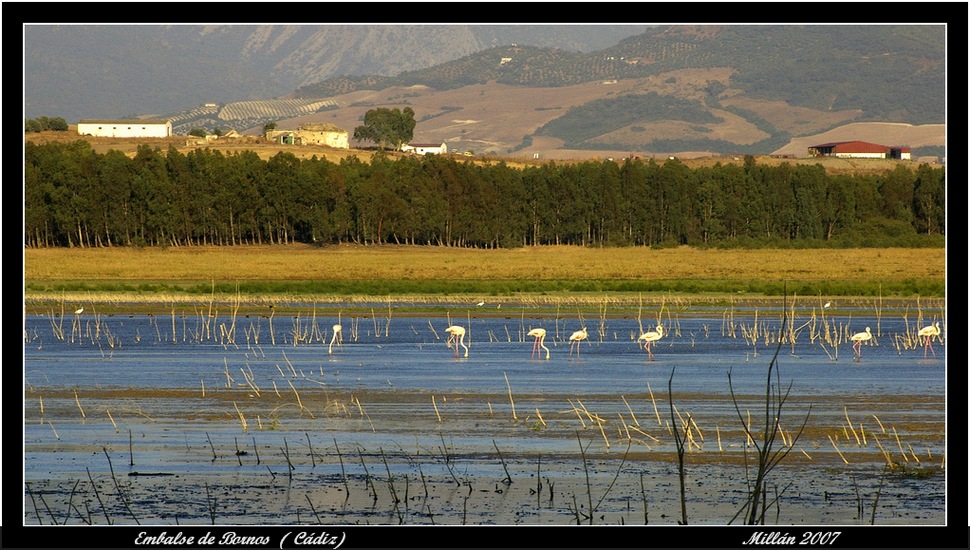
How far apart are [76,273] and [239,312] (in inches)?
1117

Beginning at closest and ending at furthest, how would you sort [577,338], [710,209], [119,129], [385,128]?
[577,338]
[710,209]
[119,129]
[385,128]

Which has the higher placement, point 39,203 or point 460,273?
point 39,203

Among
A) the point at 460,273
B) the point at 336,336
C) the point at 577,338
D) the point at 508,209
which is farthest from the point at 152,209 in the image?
→ the point at 577,338

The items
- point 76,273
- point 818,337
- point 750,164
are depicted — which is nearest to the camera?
point 818,337

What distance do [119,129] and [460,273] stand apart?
11781 centimetres

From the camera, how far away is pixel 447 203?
4611 inches

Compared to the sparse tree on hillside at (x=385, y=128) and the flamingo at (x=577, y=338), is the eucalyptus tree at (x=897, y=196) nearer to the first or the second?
the sparse tree on hillside at (x=385, y=128)

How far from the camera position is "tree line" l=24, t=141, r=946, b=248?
103 m

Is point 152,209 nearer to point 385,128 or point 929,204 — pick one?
point 929,204

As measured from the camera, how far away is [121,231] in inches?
4045

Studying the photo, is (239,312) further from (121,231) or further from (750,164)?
(750,164)

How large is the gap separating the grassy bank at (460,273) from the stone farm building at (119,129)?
84.1 metres

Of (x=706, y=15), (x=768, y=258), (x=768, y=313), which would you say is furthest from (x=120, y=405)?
(x=768, y=258)

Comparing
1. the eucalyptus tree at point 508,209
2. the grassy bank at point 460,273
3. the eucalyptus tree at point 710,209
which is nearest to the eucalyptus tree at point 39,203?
the grassy bank at point 460,273
